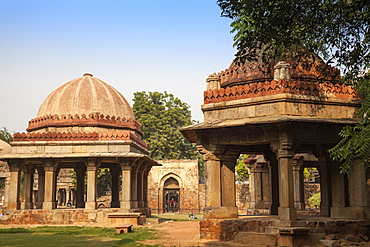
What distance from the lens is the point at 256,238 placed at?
1012 centimetres

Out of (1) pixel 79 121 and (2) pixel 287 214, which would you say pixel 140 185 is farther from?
(2) pixel 287 214

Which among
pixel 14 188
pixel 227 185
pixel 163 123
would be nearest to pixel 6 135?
pixel 163 123

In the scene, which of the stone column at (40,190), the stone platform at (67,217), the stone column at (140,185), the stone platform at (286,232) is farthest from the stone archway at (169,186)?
the stone platform at (286,232)

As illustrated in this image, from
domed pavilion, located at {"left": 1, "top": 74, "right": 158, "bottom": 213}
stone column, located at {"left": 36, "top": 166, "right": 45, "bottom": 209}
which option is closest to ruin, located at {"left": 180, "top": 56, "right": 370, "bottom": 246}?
domed pavilion, located at {"left": 1, "top": 74, "right": 158, "bottom": 213}

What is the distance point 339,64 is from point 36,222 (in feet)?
49.2

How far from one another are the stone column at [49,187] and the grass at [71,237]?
2.29 metres

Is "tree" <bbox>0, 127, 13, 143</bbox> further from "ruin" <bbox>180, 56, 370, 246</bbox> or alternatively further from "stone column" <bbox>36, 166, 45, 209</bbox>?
"ruin" <bbox>180, 56, 370, 246</bbox>

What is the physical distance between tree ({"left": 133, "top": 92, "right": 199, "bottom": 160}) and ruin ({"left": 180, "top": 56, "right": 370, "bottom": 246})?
28581 mm

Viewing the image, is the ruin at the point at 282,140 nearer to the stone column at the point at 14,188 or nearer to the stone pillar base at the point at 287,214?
the stone pillar base at the point at 287,214

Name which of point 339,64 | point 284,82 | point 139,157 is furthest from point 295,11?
point 139,157

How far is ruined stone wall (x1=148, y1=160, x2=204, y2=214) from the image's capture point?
35812 mm

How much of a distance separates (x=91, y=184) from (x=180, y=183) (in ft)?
56.1

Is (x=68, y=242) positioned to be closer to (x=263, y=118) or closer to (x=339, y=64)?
(x=263, y=118)

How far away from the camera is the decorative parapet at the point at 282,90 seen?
11.2 metres
